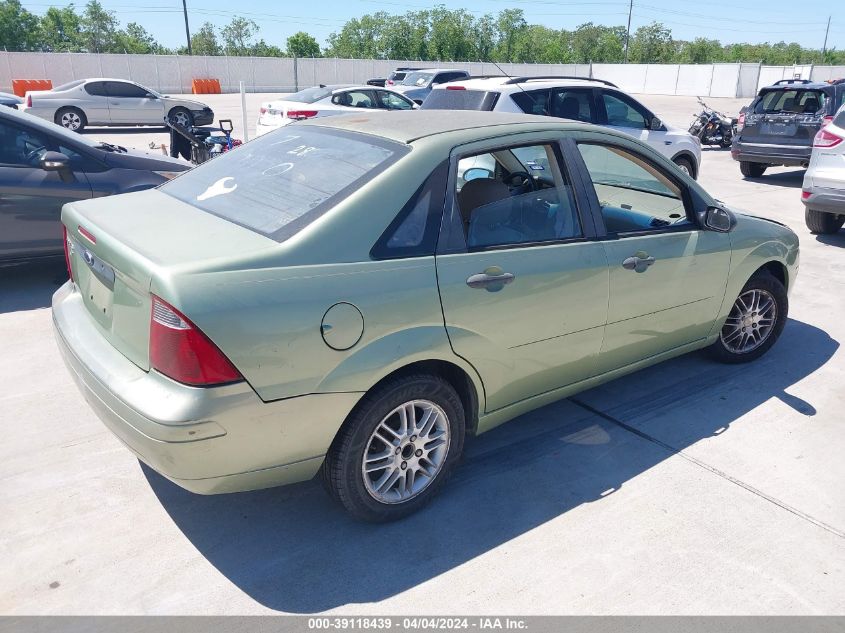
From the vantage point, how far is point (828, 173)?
298 inches

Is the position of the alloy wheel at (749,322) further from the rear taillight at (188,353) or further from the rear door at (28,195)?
the rear door at (28,195)

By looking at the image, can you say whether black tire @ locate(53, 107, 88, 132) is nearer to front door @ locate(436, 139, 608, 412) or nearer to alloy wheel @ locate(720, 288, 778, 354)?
front door @ locate(436, 139, 608, 412)

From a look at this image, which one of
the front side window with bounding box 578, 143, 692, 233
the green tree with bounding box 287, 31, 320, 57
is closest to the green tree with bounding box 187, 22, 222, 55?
the green tree with bounding box 287, 31, 320, 57

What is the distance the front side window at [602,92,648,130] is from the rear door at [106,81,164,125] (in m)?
14.4

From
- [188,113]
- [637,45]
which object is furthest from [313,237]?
[637,45]

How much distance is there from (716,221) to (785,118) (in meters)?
9.55

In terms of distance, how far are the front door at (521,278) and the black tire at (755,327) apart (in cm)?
151

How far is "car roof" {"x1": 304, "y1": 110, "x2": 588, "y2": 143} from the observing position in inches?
127

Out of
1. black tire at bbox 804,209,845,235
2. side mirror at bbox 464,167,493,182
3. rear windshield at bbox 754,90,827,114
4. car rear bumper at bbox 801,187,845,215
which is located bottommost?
black tire at bbox 804,209,845,235

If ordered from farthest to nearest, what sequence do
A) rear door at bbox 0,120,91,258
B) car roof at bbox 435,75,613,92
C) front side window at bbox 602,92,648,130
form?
1. front side window at bbox 602,92,648,130
2. car roof at bbox 435,75,613,92
3. rear door at bbox 0,120,91,258

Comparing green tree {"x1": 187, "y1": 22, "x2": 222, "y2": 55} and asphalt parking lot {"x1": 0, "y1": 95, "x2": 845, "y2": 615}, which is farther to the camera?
green tree {"x1": 187, "y1": 22, "x2": 222, "y2": 55}

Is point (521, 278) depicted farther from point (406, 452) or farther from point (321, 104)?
point (321, 104)

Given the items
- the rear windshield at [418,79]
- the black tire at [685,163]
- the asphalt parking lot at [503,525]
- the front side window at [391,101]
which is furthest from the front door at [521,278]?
the rear windshield at [418,79]

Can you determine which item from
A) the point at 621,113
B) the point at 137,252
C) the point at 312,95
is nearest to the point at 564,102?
the point at 621,113
